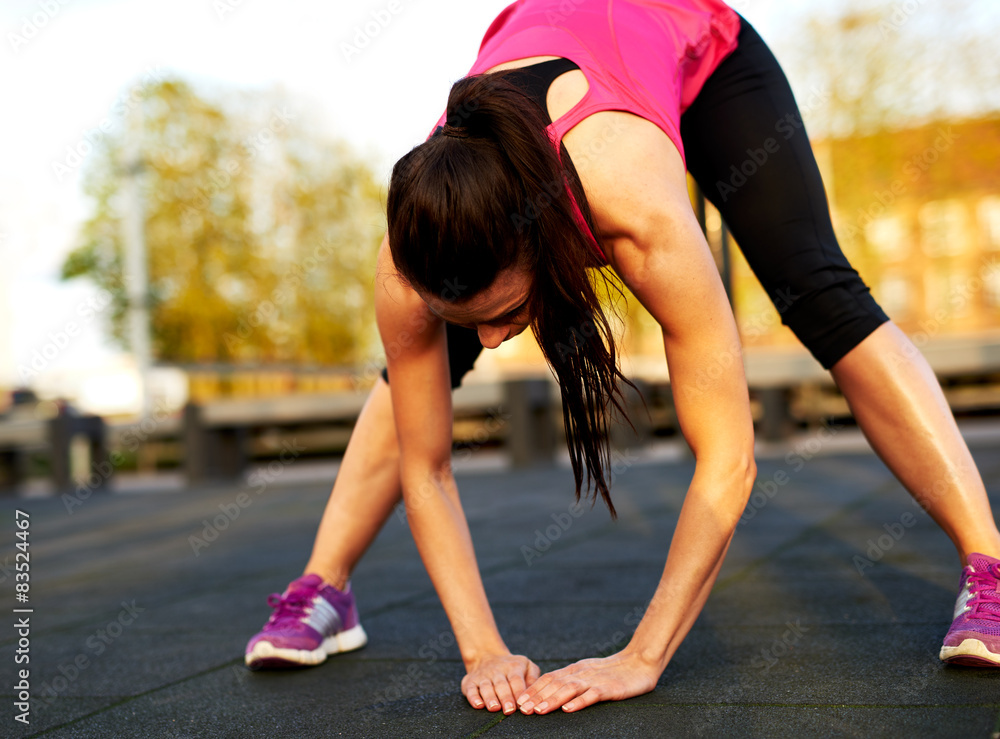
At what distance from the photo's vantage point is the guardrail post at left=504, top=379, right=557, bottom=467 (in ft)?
Answer: 25.5

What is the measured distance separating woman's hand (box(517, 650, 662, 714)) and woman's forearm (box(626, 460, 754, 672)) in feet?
0.10

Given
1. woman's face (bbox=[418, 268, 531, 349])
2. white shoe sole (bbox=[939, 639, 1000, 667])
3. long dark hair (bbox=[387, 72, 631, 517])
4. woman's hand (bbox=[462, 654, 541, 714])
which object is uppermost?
long dark hair (bbox=[387, 72, 631, 517])

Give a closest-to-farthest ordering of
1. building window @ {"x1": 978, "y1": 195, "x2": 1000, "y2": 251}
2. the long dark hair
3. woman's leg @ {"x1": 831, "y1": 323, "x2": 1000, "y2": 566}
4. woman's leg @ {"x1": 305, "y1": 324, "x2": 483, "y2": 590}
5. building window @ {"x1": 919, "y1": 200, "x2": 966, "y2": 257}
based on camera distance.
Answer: the long dark hair
woman's leg @ {"x1": 831, "y1": 323, "x2": 1000, "y2": 566}
woman's leg @ {"x1": 305, "y1": 324, "x2": 483, "y2": 590}
building window @ {"x1": 919, "y1": 200, "x2": 966, "y2": 257}
building window @ {"x1": 978, "y1": 195, "x2": 1000, "y2": 251}

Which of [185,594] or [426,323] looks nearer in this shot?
[426,323]

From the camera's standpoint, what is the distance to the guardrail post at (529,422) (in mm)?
7766

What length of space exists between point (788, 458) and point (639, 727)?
5.67 metres

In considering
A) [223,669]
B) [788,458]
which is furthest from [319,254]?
[223,669]

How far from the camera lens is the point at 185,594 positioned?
330cm

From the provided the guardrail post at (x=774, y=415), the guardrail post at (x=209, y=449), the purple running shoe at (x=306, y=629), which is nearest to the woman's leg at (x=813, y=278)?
the purple running shoe at (x=306, y=629)

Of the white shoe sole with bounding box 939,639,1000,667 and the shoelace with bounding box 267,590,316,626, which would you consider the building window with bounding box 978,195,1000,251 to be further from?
the shoelace with bounding box 267,590,316,626

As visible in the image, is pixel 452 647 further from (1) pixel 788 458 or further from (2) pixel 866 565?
(1) pixel 788 458

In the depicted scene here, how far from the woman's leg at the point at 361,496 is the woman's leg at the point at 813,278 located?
0.94 m

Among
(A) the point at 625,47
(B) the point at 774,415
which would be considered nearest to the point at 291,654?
(A) the point at 625,47

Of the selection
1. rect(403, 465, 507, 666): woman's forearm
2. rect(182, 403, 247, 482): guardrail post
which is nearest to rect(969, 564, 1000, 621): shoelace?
rect(403, 465, 507, 666): woman's forearm
